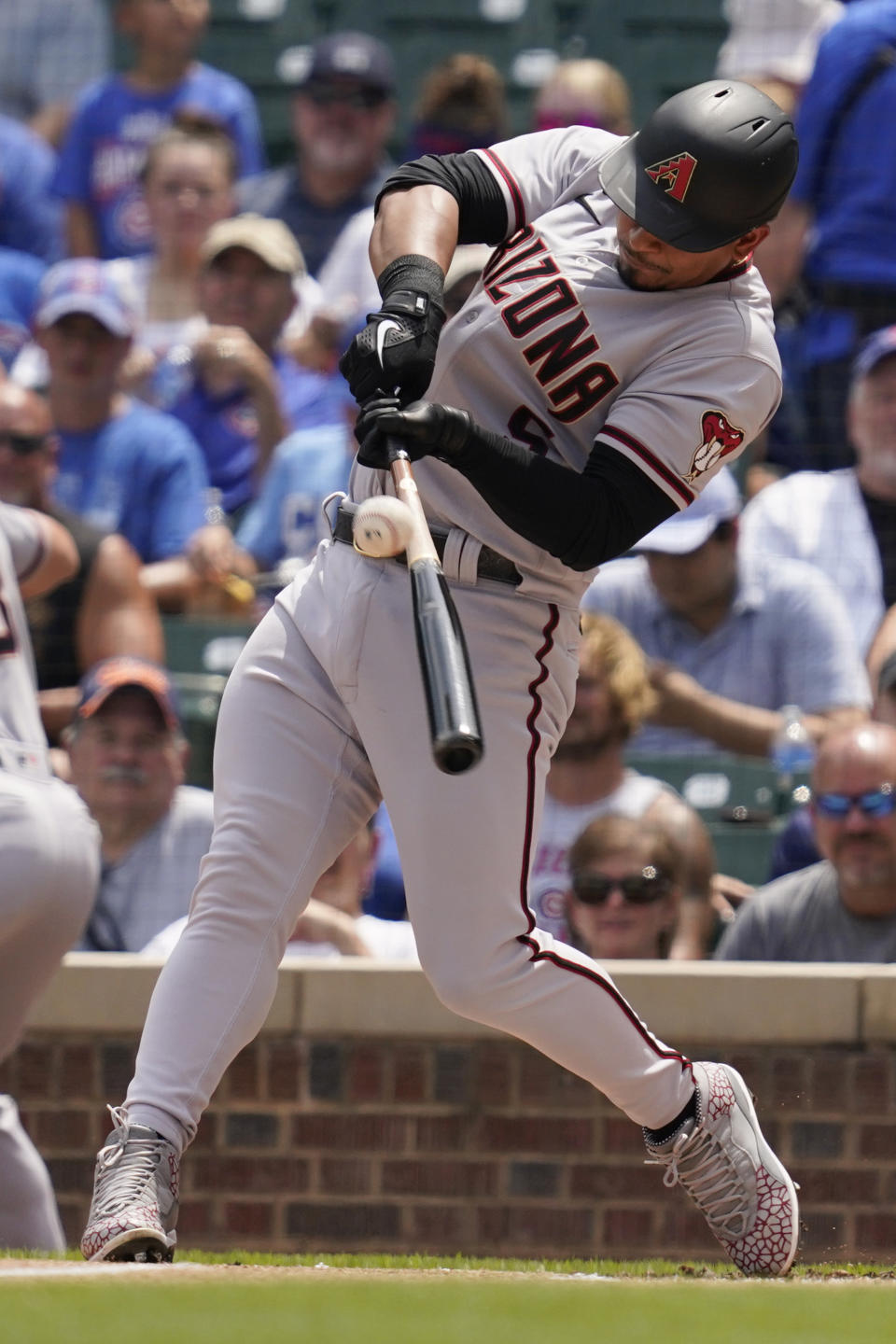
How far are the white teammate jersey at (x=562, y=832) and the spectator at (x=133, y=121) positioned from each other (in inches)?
149

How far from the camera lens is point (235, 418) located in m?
6.95

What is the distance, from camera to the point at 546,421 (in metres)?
2.96

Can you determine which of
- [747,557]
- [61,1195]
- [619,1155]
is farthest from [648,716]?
[61,1195]

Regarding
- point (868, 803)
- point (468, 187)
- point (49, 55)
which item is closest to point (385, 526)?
point (468, 187)

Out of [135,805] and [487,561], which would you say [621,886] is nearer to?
[135,805]

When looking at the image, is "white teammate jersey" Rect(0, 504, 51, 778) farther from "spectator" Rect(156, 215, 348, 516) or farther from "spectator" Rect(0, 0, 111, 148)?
"spectator" Rect(0, 0, 111, 148)

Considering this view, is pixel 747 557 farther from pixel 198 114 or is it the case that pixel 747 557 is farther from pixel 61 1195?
pixel 198 114

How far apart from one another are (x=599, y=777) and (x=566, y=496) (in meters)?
2.41

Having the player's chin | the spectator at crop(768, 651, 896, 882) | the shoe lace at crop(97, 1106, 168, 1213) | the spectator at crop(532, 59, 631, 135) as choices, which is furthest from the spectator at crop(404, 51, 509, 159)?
the shoe lace at crop(97, 1106, 168, 1213)

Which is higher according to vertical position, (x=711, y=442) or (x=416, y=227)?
(x=416, y=227)

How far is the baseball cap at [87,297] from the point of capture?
6645 mm

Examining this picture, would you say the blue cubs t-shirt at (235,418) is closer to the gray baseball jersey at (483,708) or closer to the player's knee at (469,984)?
the gray baseball jersey at (483,708)

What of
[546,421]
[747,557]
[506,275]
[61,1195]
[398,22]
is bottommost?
[61,1195]

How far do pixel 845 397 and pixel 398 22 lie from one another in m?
3.02
